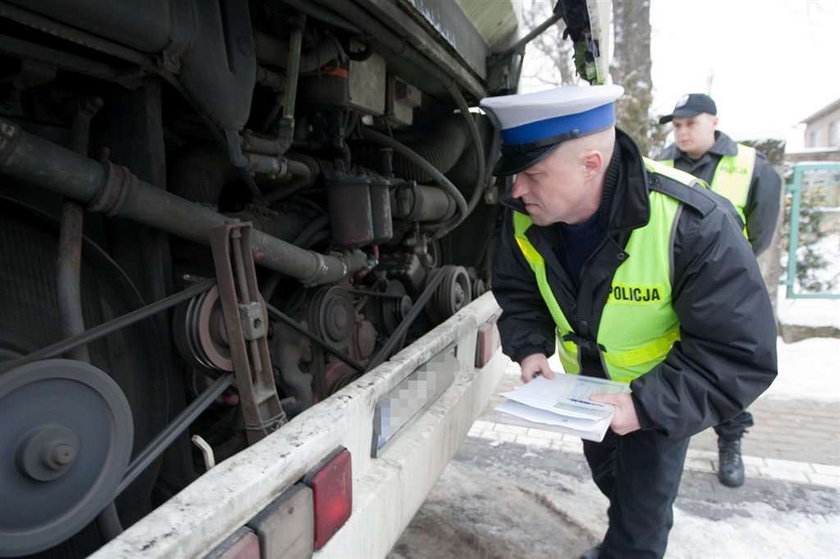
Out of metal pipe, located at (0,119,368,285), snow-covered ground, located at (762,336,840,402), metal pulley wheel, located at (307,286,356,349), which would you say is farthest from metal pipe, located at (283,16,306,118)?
snow-covered ground, located at (762,336,840,402)

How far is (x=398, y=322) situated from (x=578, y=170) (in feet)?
4.43

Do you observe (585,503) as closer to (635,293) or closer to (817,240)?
(635,293)

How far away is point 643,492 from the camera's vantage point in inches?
74.9

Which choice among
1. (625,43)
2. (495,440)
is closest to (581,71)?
(495,440)

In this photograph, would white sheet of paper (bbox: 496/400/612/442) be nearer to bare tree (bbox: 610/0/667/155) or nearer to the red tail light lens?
the red tail light lens

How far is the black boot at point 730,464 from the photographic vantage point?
317 cm

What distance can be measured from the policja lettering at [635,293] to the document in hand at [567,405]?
28cm

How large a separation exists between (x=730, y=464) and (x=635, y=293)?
219 centimetres

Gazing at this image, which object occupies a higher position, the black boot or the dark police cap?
the dark police cap

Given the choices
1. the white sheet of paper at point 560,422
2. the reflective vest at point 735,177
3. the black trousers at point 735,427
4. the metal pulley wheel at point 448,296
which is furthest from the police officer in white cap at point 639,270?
the reflective vest at point 735,177

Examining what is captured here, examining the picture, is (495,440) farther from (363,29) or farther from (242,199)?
(363,29)

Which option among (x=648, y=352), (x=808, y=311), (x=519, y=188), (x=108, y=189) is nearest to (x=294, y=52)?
(x=108, y=189)

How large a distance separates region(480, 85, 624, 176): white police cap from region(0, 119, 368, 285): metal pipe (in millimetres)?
758

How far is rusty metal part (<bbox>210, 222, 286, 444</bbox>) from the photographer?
56.8 inches
